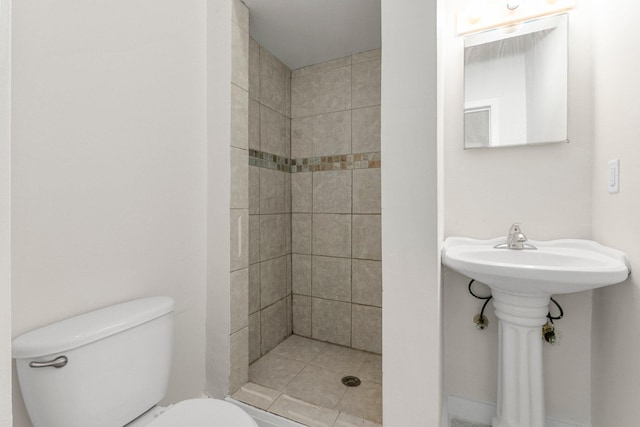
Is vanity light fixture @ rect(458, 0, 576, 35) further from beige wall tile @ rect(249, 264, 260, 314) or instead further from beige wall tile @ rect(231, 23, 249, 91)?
beige wall tile @ rect(249, 264, 260, 314)

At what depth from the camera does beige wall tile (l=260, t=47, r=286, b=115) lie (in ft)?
6.84

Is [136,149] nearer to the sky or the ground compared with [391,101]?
nearer to the ground

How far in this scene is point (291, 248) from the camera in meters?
2.39

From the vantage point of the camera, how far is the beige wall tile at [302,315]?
234 cm

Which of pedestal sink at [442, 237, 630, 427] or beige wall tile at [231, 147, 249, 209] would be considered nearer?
A: pedestal sink at [442, 237, 630, 427]

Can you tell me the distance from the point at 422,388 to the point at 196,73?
174 centimetres

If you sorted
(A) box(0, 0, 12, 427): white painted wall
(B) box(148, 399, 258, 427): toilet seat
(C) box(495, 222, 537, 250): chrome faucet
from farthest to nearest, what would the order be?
(C) box(495, 222, 537, 250): chrome faucet < (B) box(148, 399, 258, 427): toilet seat < (A) box(0, 0, 12, 427): white painted wall

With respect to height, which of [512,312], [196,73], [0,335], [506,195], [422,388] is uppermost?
[196,73]

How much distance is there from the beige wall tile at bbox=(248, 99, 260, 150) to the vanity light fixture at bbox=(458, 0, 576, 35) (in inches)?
49.6

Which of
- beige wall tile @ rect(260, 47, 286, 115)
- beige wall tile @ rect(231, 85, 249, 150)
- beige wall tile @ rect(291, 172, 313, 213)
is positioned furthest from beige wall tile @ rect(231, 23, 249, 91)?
beige wall tile @ rect(291, 172, 313, 213)

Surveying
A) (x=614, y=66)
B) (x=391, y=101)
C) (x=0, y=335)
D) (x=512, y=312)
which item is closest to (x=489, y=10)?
(x=614, y=66)

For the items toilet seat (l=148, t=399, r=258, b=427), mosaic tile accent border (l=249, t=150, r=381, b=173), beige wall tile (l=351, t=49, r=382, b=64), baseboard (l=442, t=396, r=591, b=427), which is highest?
beige wall tile (l=351, t=49, r=382, b=64)

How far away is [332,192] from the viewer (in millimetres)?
2242

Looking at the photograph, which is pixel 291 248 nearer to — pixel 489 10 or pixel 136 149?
pixel 136 149
